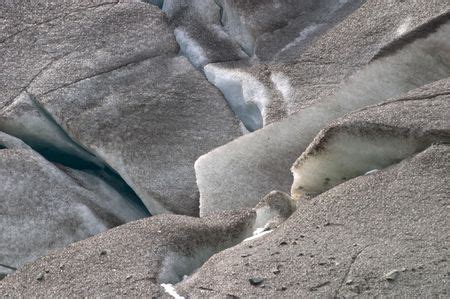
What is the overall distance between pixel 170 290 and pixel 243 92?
2.36m

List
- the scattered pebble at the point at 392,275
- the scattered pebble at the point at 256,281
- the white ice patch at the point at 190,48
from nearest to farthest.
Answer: the scattered pebble at the point at 392,275
the scattered pebble at the point at 256,281
the white ice patch at the point at 190,48

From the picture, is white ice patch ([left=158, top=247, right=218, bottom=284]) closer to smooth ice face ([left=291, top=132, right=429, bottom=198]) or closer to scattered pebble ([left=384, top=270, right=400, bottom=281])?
smooth ice face ([left=291, top=132, right=429, bottom=198])

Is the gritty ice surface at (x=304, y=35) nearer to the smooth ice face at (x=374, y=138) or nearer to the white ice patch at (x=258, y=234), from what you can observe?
the smooth ice face at (x=374, y=138)

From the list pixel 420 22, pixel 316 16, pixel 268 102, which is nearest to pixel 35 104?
pixel 268 102

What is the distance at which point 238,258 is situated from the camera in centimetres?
436

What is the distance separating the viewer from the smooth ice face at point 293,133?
5680mm

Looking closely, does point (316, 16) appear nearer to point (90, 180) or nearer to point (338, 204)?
point (90, 180)

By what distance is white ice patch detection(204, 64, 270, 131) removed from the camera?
20.7ft

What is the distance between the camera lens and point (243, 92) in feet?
21.1

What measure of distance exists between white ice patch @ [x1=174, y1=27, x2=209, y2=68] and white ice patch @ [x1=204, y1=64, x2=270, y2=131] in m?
0.08

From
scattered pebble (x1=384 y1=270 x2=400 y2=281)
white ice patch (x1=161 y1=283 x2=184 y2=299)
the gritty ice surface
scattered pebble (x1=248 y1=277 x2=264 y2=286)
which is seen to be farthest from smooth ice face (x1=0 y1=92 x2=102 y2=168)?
scattered pebble (x1=384 y1=270 x2=400 y2=281)

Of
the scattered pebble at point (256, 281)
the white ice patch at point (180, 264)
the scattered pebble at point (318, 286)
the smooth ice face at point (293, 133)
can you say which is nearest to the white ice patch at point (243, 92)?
the smooth ice face at point (293, 133)

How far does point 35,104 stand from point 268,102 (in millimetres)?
1343

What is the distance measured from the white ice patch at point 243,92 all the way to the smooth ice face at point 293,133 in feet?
1.41
